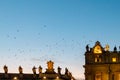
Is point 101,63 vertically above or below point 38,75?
above

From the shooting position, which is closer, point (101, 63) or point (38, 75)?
point (101, 63)

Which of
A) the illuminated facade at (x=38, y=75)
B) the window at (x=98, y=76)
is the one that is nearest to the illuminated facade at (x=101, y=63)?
the window at (x=98, y=76)

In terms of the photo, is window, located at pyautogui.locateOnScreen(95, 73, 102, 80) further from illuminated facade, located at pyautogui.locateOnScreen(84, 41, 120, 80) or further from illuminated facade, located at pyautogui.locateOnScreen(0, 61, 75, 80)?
illuminated facade, located at pyautogui.locateOnScreen(0, 61, 75, 80)

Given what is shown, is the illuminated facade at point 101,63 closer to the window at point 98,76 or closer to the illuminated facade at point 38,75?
the window at point 98,76

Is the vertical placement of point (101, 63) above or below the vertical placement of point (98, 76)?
above

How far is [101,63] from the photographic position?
79750mm

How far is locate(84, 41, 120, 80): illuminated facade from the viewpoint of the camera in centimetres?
7912

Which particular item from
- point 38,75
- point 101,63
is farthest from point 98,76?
point 38,75

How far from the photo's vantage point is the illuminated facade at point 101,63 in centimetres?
7912

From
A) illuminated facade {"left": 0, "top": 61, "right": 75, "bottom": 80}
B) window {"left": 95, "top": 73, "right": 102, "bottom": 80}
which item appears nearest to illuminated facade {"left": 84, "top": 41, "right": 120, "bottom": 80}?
window {"left": 95, "top": 73, "right": 102, "bottom": 80}

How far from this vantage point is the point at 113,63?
79.2m

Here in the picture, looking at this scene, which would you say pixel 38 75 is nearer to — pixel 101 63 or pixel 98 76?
pixel 98 76

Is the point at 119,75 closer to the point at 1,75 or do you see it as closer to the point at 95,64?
the point at 95,64

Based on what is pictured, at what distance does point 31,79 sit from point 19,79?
2826mm
